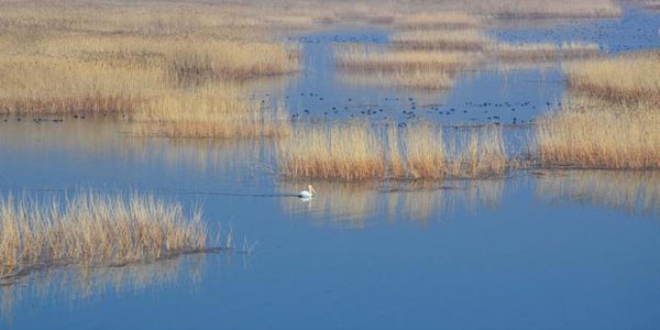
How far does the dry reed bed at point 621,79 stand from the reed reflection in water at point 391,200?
4.72 meters

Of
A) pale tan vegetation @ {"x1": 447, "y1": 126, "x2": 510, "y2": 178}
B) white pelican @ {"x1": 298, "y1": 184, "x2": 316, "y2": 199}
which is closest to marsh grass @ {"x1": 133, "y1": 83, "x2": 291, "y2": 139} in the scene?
Answer: pale tan vegetation @ {"x1": 447, "y1": 126, "x2": 510, "y2": 178}

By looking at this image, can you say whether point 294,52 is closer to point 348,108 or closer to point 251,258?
point 348,108

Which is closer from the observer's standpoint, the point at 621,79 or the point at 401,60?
the point at 621,79

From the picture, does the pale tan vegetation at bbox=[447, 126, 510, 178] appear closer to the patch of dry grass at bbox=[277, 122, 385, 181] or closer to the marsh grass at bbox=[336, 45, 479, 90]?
the patch of dry grass at bbox=[277, 122, 385, 181]

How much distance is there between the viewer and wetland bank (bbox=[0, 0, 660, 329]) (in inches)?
333

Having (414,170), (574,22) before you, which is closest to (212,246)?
(414,170)

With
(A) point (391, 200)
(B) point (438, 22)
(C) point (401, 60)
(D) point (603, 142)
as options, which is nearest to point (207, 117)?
(A) point (391, 200)

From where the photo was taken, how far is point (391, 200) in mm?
11375

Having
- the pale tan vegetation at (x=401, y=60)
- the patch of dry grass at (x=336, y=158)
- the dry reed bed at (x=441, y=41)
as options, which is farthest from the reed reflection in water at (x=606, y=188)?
the dry reed bed at (x=441, y=41)

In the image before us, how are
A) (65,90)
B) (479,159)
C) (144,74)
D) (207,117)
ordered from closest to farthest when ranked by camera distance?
1. (479,159)
2. (207,117)
3. (65,90)
4. (144,74)

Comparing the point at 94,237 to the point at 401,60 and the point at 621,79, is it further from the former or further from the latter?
the point at 401,60

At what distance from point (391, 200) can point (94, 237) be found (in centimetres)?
332

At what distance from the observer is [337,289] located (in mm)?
8703

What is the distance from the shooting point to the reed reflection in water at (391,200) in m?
10.9
